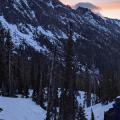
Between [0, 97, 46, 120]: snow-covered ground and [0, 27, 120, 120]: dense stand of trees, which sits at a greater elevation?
[0, 27, 120, 120]: dense stand of trees

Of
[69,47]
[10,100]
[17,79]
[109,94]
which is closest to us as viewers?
[69,47]

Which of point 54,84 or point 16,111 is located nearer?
point 54,84

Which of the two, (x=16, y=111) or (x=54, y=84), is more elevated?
(x=54, y=84)

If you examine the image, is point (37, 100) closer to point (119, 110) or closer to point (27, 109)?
point (27, 109)

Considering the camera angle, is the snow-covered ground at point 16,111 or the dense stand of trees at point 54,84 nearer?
the dense stand of trees at point 54,84

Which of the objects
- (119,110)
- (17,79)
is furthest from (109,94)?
(119,110)

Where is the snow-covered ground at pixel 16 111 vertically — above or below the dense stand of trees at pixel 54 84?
below

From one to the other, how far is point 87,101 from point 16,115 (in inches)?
3521

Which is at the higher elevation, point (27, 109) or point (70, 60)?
point (70, 60)

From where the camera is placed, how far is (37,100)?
79562 millimetres

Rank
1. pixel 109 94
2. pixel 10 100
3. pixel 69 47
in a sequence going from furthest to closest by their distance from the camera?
pixel 109 94, pixel 10 100, pixel 69 47

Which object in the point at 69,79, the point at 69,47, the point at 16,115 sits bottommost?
the point at 16,115

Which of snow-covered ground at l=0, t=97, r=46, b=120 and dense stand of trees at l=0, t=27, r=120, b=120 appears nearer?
dense stand of trees at l=0, t=27, r=120, b=120

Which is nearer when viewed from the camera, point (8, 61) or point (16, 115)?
point (16, 115)
